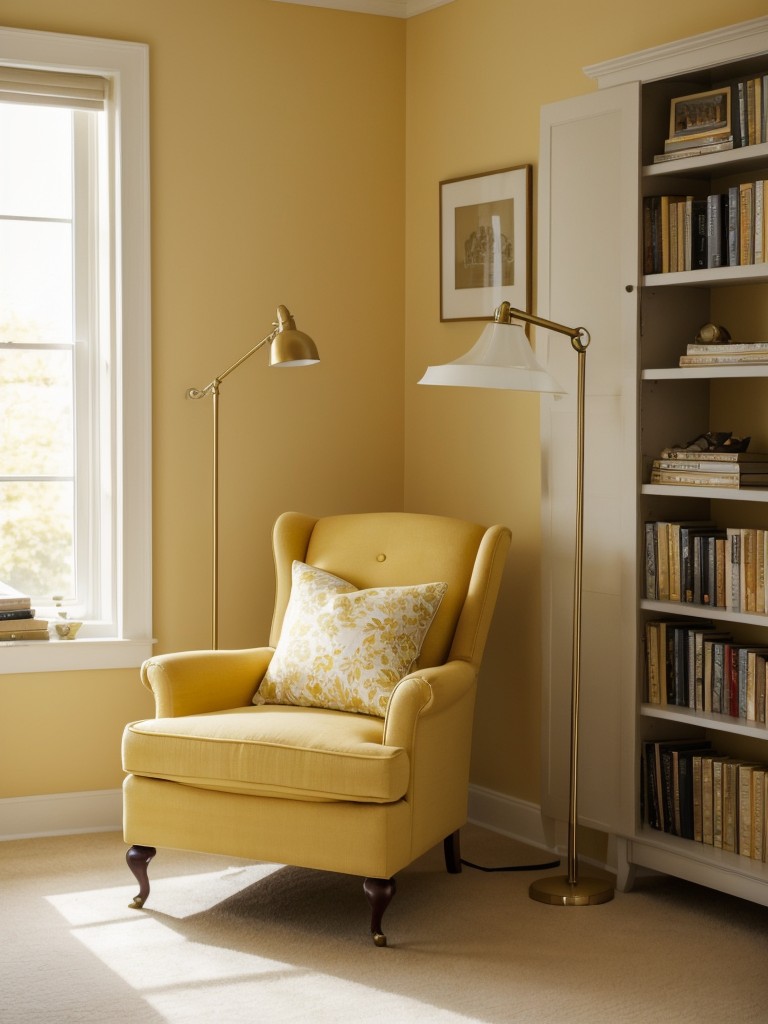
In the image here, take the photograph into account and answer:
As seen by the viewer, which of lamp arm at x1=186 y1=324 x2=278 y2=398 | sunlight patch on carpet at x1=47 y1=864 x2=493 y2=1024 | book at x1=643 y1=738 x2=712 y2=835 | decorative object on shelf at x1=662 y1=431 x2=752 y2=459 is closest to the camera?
sunlight patch on carpet at x1=47 y1=864 x2=493 y2=1024

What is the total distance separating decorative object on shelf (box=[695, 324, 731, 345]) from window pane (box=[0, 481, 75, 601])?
2043 mm

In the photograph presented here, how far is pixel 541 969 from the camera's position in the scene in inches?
112

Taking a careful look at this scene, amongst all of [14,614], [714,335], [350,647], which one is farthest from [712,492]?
[14,614]

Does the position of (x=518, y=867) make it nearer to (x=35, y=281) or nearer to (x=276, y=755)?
(x=276, y=755)

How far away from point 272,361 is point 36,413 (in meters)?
0.87

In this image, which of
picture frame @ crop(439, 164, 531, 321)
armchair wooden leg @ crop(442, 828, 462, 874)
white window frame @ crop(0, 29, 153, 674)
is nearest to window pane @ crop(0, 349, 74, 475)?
white window frame @ crop(0, 29, 153, 674)

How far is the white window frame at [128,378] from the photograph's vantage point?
3.81 meters

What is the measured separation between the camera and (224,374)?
3762mm

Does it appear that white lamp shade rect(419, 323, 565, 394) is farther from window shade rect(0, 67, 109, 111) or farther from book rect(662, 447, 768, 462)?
window shade rect(0, 67, 109, 111)

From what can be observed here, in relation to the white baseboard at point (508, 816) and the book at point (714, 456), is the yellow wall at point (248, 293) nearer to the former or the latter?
the white baseboard at point (508, 816)

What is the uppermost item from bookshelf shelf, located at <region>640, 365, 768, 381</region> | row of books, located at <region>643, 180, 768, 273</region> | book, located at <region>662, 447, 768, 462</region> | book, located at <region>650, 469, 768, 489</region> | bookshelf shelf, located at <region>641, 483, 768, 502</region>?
row of books, located at <region>643, 180, 768, 273</region>

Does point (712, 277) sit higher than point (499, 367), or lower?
higher

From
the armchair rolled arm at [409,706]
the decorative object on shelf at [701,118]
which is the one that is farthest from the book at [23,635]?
the decorative object on shelf at [701,118]

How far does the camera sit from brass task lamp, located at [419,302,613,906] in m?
3.03
